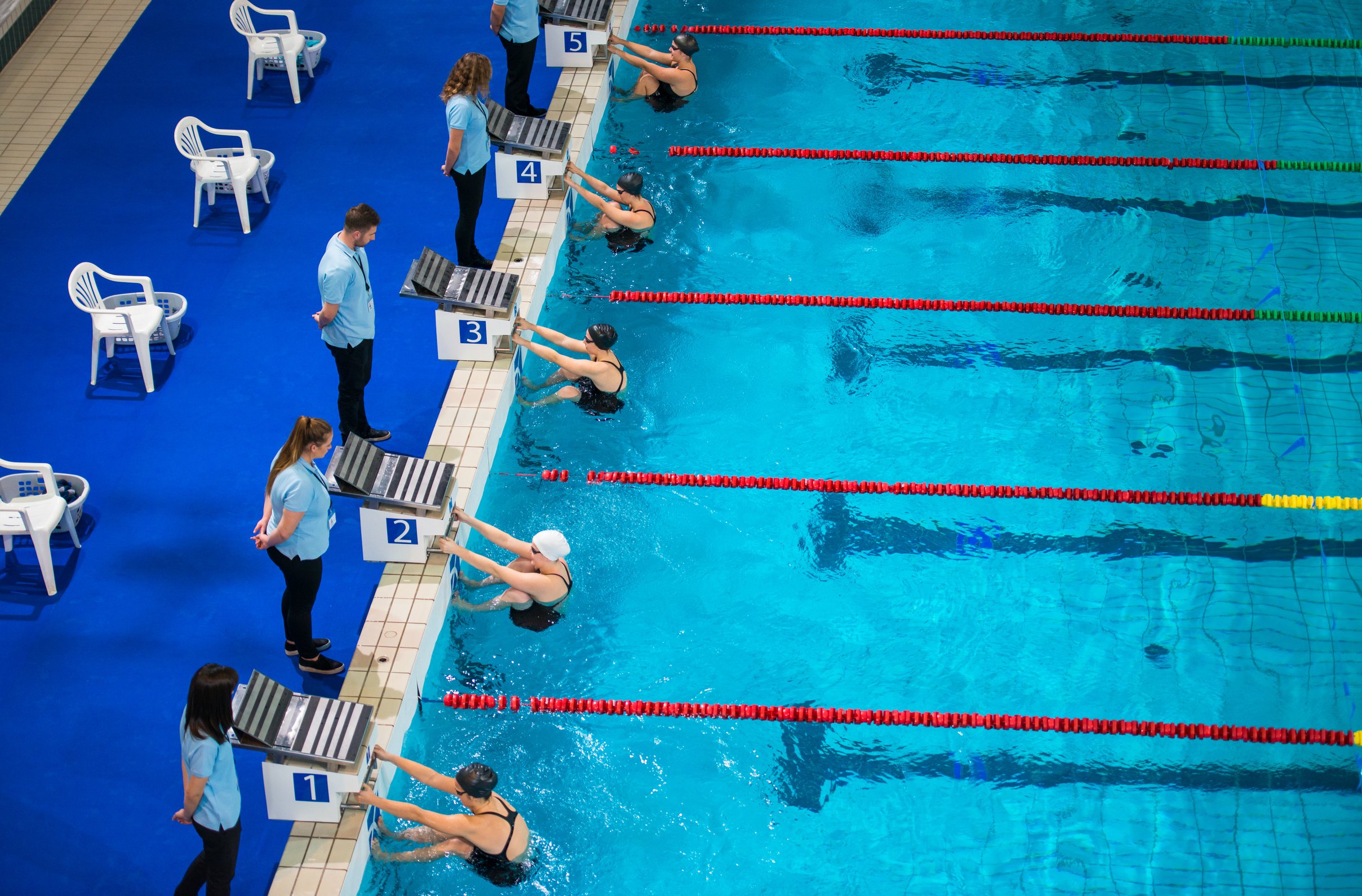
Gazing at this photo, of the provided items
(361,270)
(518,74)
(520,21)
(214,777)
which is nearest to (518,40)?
(520,21)

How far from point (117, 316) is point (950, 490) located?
4.63 meters

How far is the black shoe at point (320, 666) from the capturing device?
559cm

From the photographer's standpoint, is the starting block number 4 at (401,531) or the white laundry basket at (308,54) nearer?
Answer: the starting block number 4 at (401,531)

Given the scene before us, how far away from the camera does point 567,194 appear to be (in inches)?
331

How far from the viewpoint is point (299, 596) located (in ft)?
17.4

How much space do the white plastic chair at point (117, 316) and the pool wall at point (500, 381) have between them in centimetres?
164

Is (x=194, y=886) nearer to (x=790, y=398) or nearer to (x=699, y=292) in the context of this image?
(x=790, y=398)

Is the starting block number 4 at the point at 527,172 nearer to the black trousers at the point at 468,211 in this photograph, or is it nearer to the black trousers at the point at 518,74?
the black trousers at the point at 518,74

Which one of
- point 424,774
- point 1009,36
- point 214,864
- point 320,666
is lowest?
point 214,864

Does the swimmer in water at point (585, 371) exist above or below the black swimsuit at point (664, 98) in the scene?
below

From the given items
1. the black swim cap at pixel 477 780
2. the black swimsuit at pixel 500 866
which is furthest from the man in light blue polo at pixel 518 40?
the black swimsuit at pixel 500 866

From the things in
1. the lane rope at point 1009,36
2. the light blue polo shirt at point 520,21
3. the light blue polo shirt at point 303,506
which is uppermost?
the lane rope at point 1009,36

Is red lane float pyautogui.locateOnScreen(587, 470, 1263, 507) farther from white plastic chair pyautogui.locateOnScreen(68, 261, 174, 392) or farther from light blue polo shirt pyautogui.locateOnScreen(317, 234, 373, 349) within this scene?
white plastic chair pyautogui.locateOnScreen(68, 261, 174, 392)

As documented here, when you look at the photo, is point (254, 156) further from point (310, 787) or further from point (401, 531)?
point (310, 787)
